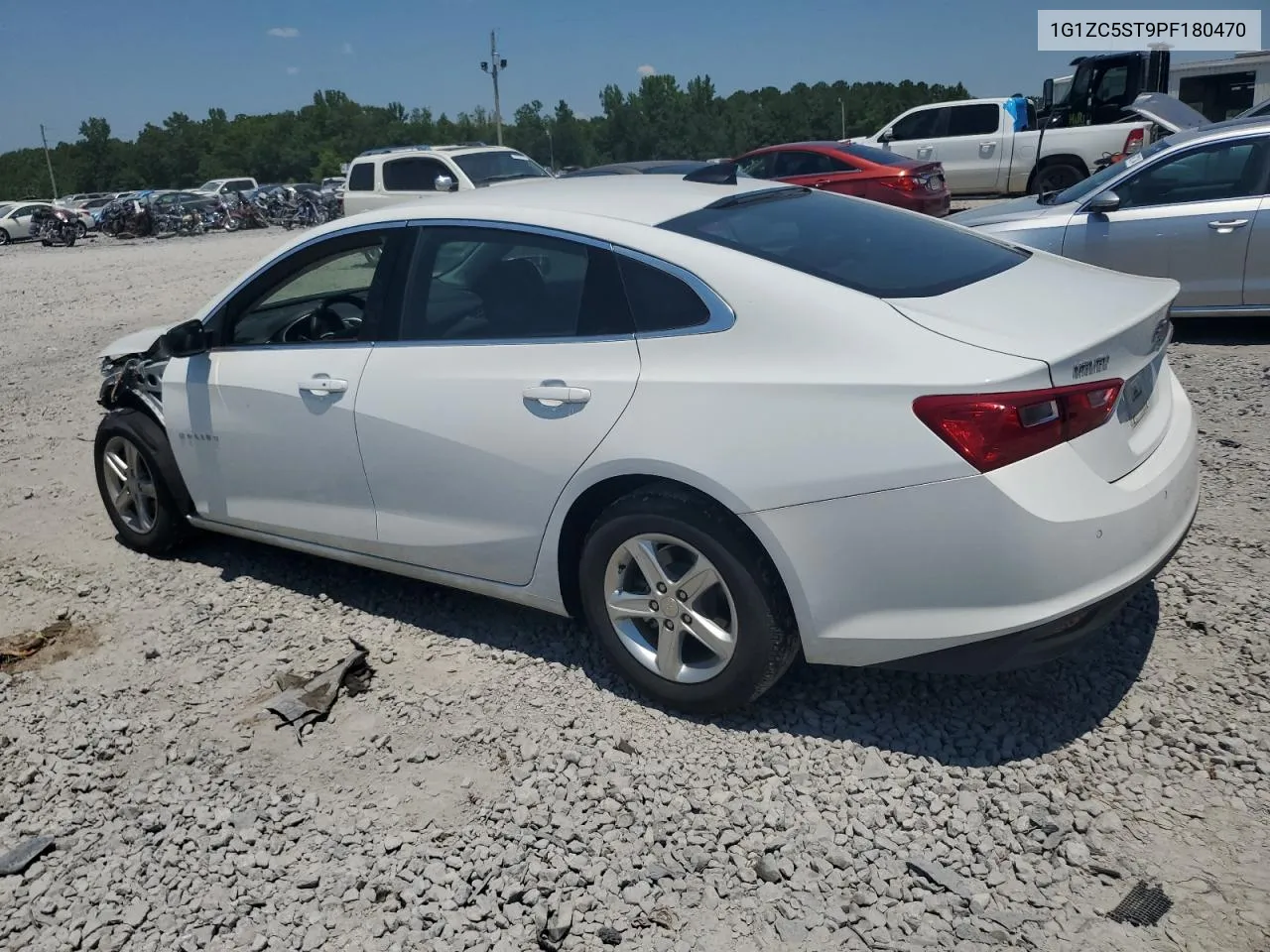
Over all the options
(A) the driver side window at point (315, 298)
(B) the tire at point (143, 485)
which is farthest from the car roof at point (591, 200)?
(B) the tire at point (143, 485)

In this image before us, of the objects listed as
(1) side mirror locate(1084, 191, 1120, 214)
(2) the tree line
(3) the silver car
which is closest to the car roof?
(3) the silver car

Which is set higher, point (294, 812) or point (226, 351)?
point (226, 351)

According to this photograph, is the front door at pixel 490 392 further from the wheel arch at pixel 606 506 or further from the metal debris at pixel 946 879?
the metal debris at pixel 946 879

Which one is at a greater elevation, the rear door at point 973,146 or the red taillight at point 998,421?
the rear door at point 973,146

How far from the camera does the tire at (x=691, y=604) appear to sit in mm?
3184

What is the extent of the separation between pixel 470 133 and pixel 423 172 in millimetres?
87323

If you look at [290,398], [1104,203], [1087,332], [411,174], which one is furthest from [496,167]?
[1087,332]

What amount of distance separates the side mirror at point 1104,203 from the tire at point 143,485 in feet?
21.8

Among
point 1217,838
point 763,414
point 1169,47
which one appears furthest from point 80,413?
point 1169,47

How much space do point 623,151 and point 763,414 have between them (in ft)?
289

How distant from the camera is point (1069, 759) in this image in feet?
10.4

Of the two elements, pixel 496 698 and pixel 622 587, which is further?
pixel 496 698

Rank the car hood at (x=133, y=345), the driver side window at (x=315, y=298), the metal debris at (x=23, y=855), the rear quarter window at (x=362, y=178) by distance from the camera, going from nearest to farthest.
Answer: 1. the metal debris at (x=23, y=855)
2. the driver side window at (x=315, y=298)
3. the car hood at (x=133, y=345)
4. the rear quarter window at (x=362, y=178)

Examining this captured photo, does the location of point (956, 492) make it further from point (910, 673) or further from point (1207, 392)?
point (1207, 392)
